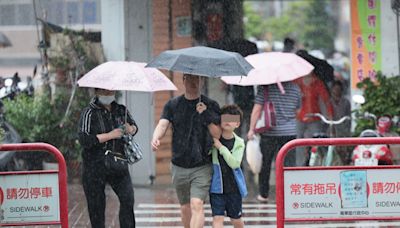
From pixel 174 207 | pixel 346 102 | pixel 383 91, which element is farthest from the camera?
pixel 346 102

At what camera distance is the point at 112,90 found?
8.14m

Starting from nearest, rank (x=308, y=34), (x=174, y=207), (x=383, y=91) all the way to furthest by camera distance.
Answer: (x=174, y=207), (x=383, y=91), (x=308, y=34)

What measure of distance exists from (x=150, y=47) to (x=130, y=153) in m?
4.88

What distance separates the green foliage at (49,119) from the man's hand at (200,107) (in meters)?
5.07

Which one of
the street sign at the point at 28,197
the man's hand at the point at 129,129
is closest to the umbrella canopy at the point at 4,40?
the man's hand at the point at 129,129

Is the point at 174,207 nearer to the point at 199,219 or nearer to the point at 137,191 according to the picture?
the point at 137,191

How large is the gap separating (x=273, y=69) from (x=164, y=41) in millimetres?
2705

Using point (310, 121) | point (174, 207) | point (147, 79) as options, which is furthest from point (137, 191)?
point (147, 79)

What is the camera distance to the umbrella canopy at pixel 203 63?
7.78 m

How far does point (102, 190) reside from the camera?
8273 mm

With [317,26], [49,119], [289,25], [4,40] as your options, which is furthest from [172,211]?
[289,25]

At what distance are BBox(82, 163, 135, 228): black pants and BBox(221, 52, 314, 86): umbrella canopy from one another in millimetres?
2574

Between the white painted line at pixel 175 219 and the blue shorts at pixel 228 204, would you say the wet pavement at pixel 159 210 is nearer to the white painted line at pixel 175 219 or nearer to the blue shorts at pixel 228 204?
the white painted line at pixel 175 219

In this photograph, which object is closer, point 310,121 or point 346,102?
point 310,121
